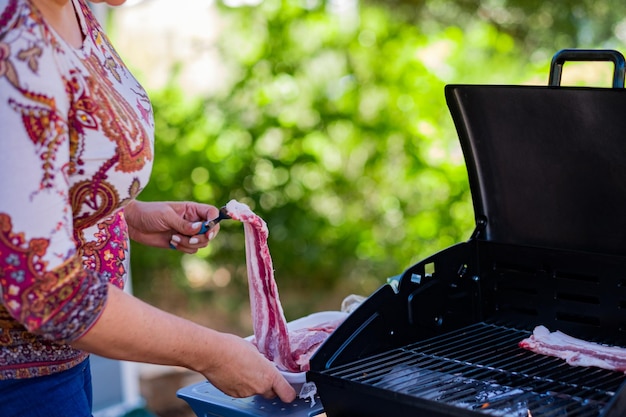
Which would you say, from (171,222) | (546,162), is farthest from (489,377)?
(171,222)

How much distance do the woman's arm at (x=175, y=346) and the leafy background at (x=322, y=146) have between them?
365cm

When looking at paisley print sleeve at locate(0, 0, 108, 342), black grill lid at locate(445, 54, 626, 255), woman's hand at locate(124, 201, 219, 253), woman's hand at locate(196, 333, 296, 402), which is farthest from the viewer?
woman's hand at locate(124, 201, 219, 253)

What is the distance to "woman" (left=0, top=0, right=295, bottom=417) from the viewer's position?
4.00 ft

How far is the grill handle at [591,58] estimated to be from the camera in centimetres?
182

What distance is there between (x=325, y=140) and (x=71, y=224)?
13.5 ft

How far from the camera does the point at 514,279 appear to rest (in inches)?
77.9

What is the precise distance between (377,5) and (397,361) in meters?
4.46

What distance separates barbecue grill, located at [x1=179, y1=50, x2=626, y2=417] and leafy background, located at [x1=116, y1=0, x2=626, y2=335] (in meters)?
3.05

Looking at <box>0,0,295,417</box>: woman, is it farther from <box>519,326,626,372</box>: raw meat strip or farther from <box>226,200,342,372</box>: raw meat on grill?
<box>519,326,626,372</box>: raw meat strip

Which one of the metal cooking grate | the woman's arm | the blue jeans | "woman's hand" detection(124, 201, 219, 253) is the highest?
"woman's hand" detection(124, 201, 219, 253)

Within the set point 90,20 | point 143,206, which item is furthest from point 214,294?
point 90,20

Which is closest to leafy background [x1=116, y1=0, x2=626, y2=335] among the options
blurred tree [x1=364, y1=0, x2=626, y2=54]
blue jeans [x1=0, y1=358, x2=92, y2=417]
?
blurred tree [x1=364, y1=0, x2=626, y2=54]

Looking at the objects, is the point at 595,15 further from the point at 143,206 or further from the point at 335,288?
the point at 143,206

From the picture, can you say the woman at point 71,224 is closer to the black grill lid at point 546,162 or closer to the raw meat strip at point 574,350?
the raw meat strip at point 574,350
